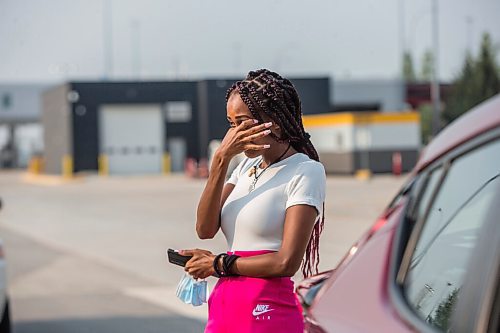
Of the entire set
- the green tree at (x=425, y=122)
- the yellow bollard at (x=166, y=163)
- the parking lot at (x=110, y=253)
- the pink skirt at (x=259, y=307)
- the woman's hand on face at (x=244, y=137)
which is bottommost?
the yellow bollard at (x=166, y=163)

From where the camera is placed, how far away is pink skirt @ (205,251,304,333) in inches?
117

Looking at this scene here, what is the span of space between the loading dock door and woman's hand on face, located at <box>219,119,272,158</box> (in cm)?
5075

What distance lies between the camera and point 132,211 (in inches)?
1025

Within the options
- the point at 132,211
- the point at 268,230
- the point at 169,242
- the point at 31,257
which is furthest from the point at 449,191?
the point at 132,211

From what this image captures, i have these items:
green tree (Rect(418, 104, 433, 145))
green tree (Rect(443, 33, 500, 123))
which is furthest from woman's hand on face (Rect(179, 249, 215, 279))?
green tree (Rect(418, 104, 433, 145))

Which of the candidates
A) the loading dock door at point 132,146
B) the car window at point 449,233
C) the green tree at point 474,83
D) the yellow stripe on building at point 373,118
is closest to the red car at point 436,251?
the car window at point 449,233

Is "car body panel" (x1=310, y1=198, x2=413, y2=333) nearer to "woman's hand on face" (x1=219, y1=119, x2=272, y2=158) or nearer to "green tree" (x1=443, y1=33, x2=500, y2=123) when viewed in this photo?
"woman's hand on face" (x1=219, y1=119, x2=272, y2=158)

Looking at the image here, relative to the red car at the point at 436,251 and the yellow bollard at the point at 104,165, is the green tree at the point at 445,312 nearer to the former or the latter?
the red car at the point at 436,251

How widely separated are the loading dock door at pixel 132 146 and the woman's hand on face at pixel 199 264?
50629mm

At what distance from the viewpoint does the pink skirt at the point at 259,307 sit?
2975mm

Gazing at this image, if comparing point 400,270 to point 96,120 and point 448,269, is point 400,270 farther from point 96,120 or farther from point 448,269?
point 96,120

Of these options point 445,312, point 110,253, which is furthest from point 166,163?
point 445,312

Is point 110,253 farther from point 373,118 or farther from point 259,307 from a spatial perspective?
point 373,118

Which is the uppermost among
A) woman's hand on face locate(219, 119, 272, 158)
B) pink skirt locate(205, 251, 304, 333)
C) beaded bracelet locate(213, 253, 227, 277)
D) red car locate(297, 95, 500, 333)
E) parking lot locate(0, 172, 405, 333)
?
woman's hand on face locate(219, 119, 272, 158)
